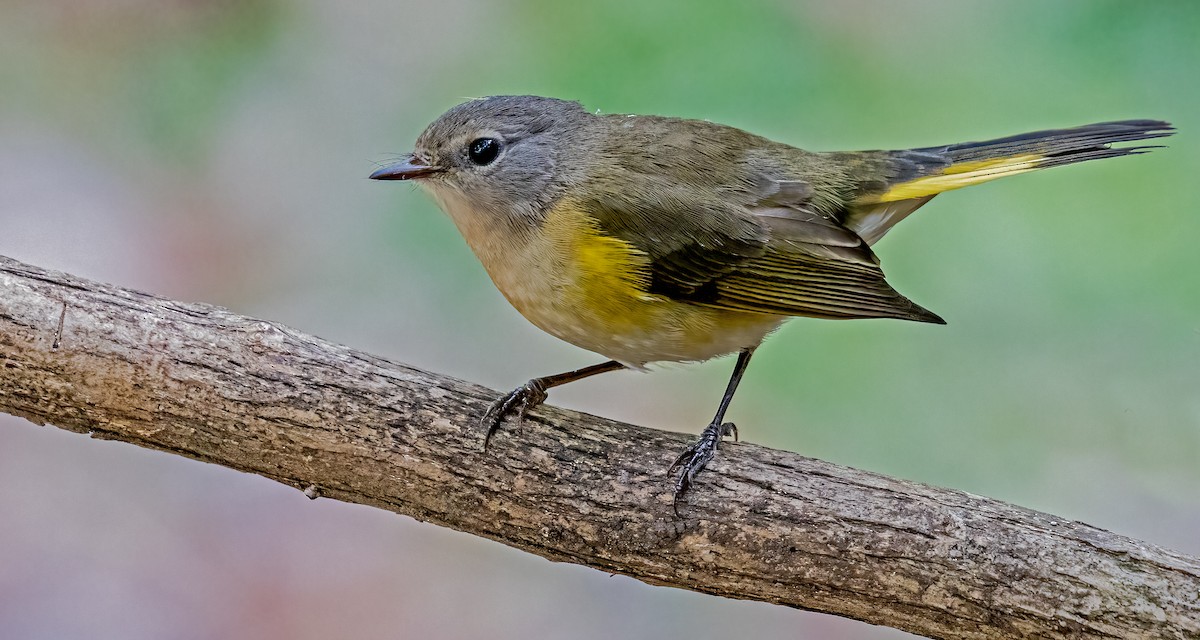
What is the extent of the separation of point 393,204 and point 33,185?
115cm

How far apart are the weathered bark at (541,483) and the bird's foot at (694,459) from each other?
2 centimetres

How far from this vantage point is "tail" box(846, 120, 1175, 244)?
107 inches

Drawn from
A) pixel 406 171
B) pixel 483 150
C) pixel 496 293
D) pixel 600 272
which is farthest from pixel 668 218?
pixel 496 293

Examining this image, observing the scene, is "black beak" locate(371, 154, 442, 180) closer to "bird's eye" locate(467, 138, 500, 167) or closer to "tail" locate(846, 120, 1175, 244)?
"bird's eye" locate(467, 138, 500, 167)

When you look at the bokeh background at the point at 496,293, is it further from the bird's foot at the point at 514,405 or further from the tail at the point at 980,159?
the bird's foot at the point at 514,405

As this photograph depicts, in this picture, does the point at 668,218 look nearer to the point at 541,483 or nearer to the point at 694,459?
the point at 694,459

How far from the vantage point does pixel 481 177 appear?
2582mm

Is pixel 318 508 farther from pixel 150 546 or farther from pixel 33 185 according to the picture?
pixel 33 185

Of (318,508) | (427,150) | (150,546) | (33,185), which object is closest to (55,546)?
(150,546)

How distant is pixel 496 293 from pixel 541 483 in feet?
4.19

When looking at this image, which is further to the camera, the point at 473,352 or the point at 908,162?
the point at 473,352

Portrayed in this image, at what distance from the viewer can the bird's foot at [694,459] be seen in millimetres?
2354

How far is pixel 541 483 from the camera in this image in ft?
7.65

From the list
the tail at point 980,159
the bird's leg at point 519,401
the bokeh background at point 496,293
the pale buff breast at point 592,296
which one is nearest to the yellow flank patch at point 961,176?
the tail at point 980,159
